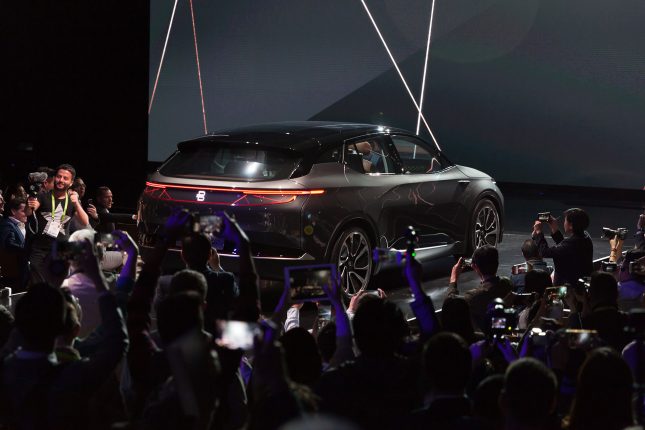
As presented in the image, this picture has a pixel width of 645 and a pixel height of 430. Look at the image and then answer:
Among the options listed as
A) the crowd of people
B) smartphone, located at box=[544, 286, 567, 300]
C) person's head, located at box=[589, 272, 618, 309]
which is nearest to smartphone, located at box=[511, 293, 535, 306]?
smartphone, located at box=[544, 286, 567, 300]

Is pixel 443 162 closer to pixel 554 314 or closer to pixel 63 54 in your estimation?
pixel 554 314

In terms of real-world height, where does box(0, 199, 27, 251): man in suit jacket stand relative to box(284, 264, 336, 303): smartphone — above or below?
below

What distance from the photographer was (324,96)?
16.4 meters

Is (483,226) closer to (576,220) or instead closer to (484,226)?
(484,226)

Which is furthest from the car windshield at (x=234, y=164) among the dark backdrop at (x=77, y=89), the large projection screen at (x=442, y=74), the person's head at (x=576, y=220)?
the dark backdrop at (x=77, y=89)

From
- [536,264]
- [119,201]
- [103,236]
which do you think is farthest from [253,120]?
[103,236]

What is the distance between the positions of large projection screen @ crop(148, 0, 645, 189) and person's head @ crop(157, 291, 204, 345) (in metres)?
12.5

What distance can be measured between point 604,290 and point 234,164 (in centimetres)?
393

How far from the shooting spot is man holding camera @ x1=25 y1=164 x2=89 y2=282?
8602mm

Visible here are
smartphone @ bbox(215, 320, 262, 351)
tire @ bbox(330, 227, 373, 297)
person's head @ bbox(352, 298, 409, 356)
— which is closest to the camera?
smartphone @ bbox(215, 320, 262, 351)

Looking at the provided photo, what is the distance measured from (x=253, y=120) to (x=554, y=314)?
1119 cm

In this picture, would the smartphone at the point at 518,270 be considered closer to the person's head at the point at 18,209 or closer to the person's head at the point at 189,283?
the person's head at the point at 189,283

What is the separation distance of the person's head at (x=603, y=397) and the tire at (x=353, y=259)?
16.5 feet

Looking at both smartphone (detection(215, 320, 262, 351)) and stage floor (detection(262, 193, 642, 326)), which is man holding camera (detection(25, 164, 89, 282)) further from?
smartphone (detection(215, 320, 262, 351))
